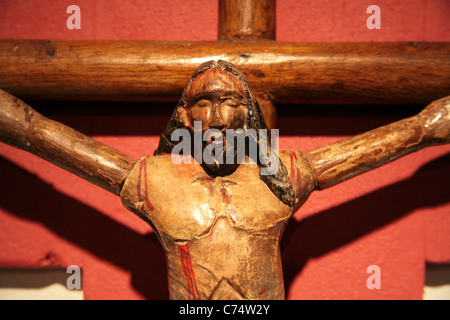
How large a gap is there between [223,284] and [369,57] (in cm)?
103

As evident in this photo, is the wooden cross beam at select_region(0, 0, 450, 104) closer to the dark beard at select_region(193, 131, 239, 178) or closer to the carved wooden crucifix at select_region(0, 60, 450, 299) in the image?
the carved wooden crucifix at select_region(0, 60, 450, 299)

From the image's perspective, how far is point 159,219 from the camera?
1.16 m

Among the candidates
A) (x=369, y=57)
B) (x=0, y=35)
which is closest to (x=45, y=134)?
(x=0, y=35)

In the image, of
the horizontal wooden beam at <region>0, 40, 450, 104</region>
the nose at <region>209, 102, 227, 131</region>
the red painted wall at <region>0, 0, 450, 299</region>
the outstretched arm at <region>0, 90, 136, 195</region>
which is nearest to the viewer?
the nose at <region>209, 102, 227, 131</region>

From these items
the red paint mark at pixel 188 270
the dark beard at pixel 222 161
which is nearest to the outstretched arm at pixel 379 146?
the dark beard at pixel 222 161

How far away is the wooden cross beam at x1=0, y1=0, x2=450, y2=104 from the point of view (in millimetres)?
1397

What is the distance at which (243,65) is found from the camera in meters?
1.39

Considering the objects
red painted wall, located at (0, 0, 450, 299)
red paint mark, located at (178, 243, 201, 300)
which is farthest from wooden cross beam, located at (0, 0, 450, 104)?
red paint mark, located at (178, 243, 201, 300)

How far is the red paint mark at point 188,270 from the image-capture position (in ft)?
3.75

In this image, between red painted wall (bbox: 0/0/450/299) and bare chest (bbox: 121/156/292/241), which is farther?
red painted wall (bbox: 0/0/450/299)

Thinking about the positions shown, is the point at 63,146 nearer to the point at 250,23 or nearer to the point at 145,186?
the point at 145,186

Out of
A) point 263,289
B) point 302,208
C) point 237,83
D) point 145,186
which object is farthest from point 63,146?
point 302,208

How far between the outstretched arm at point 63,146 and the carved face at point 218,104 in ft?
0.99

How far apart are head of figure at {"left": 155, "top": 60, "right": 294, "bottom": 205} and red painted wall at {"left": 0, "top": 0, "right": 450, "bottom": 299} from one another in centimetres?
46
